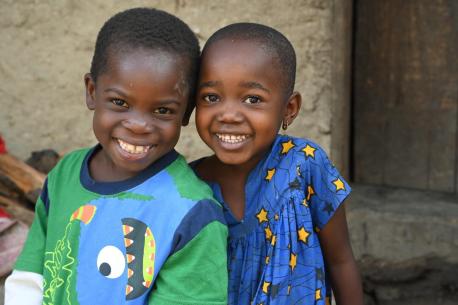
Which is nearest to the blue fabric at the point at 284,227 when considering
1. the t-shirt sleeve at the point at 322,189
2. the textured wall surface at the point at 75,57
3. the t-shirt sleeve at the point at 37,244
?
the t-shirt sleeve at the point at 322,189

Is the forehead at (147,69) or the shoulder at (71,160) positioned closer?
the forehead at (147,69)

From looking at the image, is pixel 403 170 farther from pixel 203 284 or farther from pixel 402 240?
pixel 203 284

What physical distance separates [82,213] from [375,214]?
174cm

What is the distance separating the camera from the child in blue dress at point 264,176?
6.10 ft

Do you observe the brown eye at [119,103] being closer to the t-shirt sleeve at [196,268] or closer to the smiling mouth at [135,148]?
the smiling mouth at [135,148]

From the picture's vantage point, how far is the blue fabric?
1876 millimetres

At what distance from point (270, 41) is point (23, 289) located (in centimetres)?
90

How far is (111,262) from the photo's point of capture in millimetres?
1759

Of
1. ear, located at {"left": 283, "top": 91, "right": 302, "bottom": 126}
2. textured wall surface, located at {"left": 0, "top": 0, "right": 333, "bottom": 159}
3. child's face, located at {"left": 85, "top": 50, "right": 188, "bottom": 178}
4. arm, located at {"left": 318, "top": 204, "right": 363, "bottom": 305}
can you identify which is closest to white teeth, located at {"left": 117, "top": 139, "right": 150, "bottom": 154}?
child's face, located at {"left": 85, "top": 50, "right": 188, "bottom": 178}

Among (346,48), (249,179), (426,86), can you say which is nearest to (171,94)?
(249,179)

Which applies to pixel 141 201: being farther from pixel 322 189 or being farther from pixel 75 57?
pixel 75 57

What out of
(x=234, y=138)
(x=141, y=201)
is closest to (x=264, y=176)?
(x=234, y=138)

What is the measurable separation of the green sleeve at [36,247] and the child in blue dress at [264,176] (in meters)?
0.45

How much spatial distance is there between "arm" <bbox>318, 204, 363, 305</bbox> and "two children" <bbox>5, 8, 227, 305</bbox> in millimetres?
366
